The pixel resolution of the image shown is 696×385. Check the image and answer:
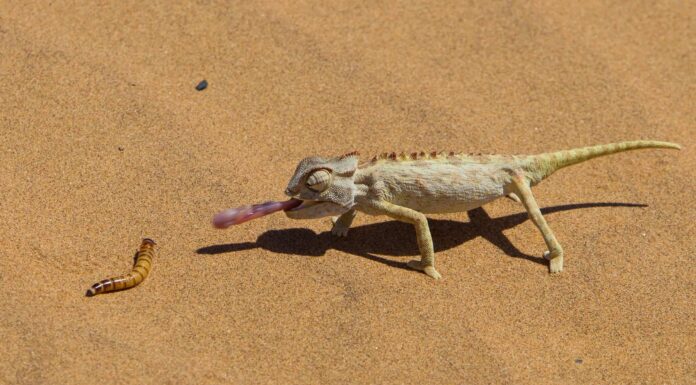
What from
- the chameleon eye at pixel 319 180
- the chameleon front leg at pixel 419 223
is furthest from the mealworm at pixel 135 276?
the chameleon front leg at pixel 419 223

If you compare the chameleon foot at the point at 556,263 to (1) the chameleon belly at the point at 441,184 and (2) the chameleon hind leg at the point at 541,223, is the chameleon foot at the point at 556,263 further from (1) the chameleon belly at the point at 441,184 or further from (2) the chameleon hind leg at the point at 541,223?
(1) the chameleon belly at the point at 441,184

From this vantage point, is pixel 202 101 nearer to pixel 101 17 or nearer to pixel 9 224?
pixel 101 17

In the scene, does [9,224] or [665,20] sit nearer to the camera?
[9,224]

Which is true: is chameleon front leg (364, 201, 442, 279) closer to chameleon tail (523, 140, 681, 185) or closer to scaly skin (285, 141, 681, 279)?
scaly skin (285, 141, 681, 279)

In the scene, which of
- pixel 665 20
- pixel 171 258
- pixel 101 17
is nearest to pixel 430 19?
pixel 665 20

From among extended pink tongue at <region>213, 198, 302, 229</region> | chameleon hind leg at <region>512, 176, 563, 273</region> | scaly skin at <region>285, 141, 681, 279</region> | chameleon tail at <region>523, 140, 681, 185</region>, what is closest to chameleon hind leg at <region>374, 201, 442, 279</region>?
scaly skin at <region>285, 141, 681, 279</region>

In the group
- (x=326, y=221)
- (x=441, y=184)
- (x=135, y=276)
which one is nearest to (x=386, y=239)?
(x=326, y=221)
